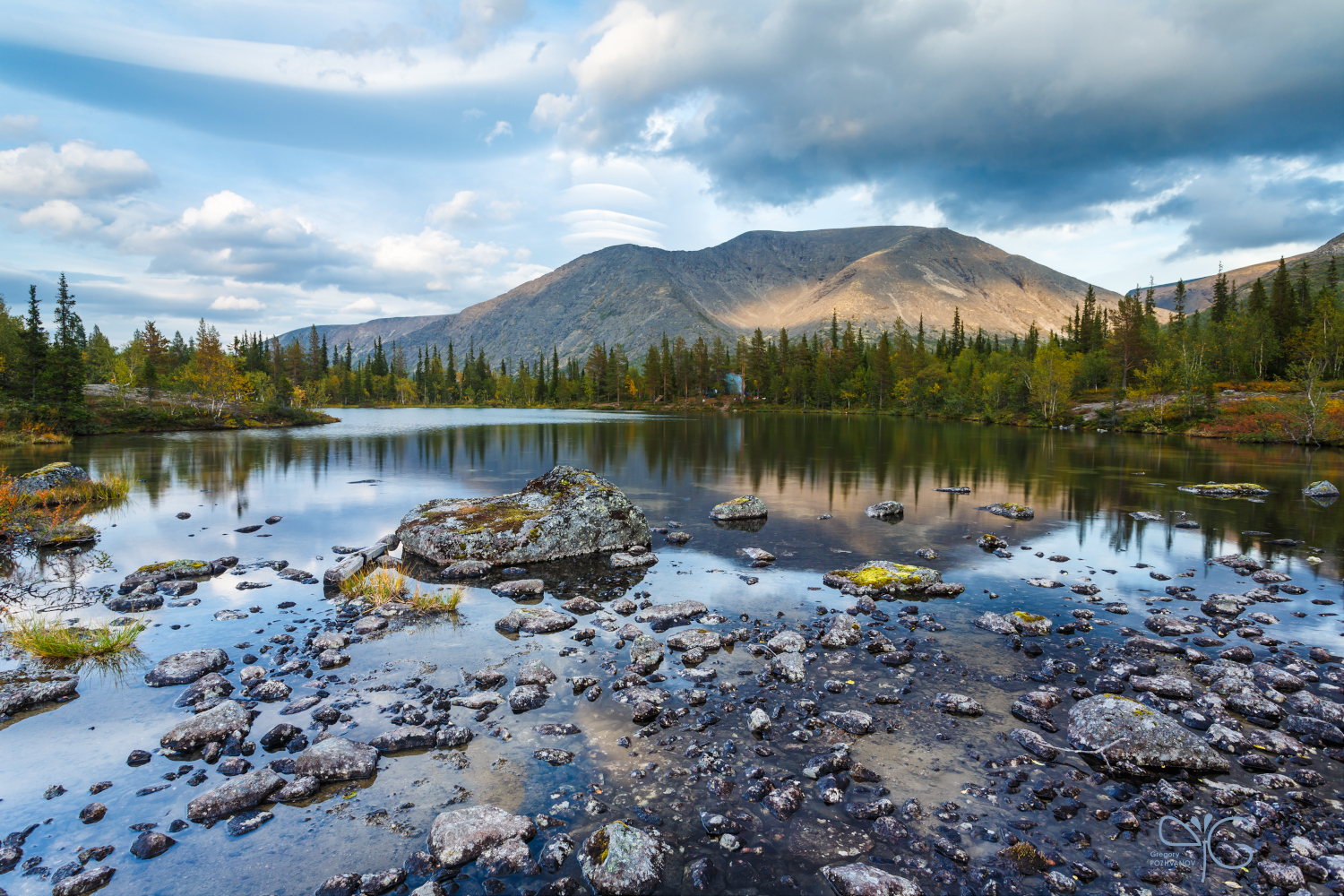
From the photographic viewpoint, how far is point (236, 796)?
20.7ft

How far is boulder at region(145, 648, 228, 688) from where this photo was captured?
29.9 ft

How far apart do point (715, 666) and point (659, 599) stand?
11.6 ft

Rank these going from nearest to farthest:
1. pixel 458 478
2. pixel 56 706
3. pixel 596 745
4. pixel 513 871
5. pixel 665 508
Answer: pixel 513 871
pixel 596 745
pixel 56 706
pixel 665 508
pixel 458 478

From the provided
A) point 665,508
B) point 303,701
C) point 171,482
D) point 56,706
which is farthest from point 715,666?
point 171,482

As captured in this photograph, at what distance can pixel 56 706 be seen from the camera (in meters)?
8.38

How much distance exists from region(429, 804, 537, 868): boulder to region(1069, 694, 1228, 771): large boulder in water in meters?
7.19

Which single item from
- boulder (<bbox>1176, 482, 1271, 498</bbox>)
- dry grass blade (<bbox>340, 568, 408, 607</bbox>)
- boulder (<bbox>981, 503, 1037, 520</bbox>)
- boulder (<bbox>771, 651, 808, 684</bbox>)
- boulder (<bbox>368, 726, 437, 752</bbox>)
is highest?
boulder (<bbox>1176, 482, 1271, 498</bbox>)

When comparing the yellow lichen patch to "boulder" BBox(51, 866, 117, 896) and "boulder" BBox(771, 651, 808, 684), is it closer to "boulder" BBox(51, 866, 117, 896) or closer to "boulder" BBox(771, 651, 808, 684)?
"boulder" BBox(51, 866, 117, 896)

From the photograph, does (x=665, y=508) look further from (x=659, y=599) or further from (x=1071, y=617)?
(x=1071, y=617)

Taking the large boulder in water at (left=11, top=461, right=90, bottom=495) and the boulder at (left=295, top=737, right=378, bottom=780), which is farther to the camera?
the large boulder in water at (left=11, top=461, right=90, bottom=495)

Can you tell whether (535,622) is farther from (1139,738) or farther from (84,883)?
(1139,738)

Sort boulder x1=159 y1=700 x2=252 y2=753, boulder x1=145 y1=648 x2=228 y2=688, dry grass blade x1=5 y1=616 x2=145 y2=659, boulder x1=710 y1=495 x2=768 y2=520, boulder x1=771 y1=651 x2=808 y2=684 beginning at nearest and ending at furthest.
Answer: boulder x1=159 y1=700 x2=252 y2=753 < boulder x1=145 y1=648 x2=228 y2=688 < boulder x1=771 y1=651 x2=808 y2=684 < dry grass blade x1=5 y1=616 x2=145 y2=659 < boulder x1=710 y1=495 x2=768 y2=520

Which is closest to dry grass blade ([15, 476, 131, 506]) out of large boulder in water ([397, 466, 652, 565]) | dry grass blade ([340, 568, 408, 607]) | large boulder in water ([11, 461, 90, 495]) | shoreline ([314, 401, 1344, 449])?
large boulder in water ([11, 461, 90, 495])

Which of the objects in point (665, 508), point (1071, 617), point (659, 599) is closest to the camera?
point (1071, 617)
